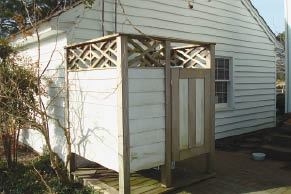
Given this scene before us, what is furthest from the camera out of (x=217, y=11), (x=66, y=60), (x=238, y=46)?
(x=238, y=46)

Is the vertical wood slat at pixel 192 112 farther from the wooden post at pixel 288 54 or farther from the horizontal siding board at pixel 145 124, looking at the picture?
the wooden post at pixel 288 54

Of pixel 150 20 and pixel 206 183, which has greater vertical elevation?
pixel 150 20

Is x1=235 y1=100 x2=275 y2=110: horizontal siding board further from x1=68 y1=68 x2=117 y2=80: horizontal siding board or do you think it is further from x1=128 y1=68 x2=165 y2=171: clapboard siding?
x1=68 y1=68 x2=117 y2=80: horizontal siding board

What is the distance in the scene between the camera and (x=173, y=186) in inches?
248

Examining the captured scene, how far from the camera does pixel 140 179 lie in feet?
22.2

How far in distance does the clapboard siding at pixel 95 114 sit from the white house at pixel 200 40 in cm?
4

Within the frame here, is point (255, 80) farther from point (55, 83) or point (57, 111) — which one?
point (57, 111)

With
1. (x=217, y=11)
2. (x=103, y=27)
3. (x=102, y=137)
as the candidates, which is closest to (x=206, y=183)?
(x=102, y=137)

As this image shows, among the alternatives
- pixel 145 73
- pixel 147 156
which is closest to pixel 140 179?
pixel 147 156

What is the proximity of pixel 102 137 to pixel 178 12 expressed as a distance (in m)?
5.05

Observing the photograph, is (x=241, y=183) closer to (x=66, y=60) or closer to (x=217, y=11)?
(x=66, y=60)

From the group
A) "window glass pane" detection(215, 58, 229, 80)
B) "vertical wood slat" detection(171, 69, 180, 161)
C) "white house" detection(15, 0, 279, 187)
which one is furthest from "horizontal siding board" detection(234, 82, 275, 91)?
"vertical wood slat" detection(171, 69, 180, 161)

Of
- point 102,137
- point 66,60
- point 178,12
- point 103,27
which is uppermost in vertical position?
point 178,12

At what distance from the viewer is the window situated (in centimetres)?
1121
